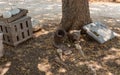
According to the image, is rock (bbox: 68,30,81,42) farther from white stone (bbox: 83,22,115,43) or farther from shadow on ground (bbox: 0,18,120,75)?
white stone (bbox: 83,22,115,43)

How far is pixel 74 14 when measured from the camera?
18.3ft

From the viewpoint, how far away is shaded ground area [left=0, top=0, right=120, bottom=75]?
4566 millimetres

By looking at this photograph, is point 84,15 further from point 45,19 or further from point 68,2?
point 45,19

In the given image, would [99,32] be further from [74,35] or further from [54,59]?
[54,59]

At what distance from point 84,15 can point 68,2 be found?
0.46 m

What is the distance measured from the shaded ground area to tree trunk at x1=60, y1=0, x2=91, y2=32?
333 millimetres

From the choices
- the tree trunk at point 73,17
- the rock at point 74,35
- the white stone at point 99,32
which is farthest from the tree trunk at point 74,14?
the rock at point 74,35

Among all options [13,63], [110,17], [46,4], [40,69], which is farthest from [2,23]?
[46,4]

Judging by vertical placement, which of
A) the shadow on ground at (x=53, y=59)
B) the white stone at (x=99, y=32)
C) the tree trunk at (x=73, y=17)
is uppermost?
the tree trunk at (x=73, y=17)

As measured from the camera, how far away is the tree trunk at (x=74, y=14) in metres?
5.50

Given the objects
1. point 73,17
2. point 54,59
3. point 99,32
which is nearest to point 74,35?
point 73,17

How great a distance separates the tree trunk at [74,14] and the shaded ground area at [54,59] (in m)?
0.33

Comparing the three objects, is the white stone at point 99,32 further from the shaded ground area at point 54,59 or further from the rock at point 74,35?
the rock at point 74,35

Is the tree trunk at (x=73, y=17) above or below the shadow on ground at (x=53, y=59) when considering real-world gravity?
above
